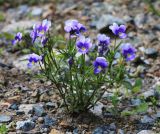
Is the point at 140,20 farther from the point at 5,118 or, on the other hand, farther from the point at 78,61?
the point at 5,118

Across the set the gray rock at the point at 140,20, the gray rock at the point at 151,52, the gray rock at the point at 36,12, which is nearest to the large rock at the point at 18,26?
the gray rock at the point at 36,12

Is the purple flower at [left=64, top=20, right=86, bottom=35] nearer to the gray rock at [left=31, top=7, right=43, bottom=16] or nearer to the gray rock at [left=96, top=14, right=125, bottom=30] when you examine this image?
the gray rock at [left=96, top=14, right=125, bottom=30]

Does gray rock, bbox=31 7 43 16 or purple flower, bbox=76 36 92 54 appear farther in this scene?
gray rock, bbox=31 7 43 16

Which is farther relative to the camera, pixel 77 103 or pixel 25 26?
pixel 25 26

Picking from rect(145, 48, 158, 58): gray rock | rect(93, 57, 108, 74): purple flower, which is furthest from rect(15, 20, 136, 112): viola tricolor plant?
rect(145, 48, 158, 58): gray rock

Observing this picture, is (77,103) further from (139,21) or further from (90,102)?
(139,21)

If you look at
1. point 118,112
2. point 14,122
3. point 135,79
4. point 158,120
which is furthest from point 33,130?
point 135,79
